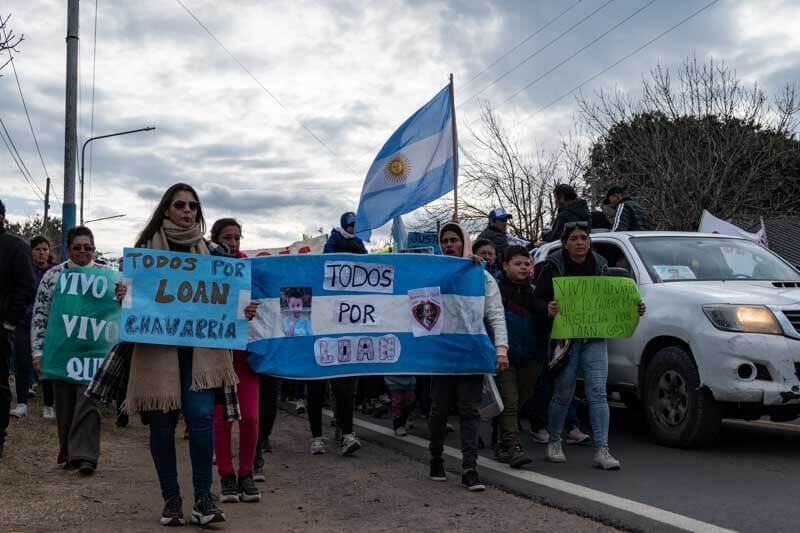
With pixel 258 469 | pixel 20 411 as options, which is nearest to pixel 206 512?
pixel 258 469

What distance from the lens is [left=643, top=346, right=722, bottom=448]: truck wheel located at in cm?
683

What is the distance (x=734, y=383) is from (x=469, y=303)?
2045 millimetres

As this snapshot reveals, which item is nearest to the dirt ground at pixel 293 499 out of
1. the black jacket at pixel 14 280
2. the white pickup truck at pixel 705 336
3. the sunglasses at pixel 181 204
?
the black jacket at pixel 14 280

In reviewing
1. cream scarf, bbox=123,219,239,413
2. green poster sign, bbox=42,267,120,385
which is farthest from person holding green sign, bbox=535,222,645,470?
green poster sign, bbox=42,267,120,385

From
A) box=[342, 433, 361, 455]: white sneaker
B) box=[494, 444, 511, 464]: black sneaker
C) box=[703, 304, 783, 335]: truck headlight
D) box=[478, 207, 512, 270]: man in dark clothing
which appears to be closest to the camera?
box=[703, 304, 783, 335]: truck headlight

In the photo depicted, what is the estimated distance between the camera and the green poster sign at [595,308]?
22.3 feet

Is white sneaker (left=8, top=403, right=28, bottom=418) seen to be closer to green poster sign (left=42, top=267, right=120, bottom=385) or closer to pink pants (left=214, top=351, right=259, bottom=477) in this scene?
green poster sign (left=42, top=267, right=120, bottom=385)

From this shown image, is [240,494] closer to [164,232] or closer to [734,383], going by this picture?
[164,232]

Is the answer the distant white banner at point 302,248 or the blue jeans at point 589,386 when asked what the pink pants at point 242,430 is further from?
the distant white banner at point 302,248

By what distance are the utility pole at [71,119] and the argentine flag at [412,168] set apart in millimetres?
4301

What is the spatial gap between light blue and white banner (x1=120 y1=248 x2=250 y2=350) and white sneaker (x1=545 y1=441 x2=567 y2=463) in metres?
2.85

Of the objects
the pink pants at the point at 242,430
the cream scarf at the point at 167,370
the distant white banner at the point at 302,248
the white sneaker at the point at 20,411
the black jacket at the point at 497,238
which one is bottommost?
the white sneaker at the point at 20,411

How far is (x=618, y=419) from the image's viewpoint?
30.7ft

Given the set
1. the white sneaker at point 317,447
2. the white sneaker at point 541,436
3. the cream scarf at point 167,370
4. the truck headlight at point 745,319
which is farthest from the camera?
the white sneaker at point 541,436
